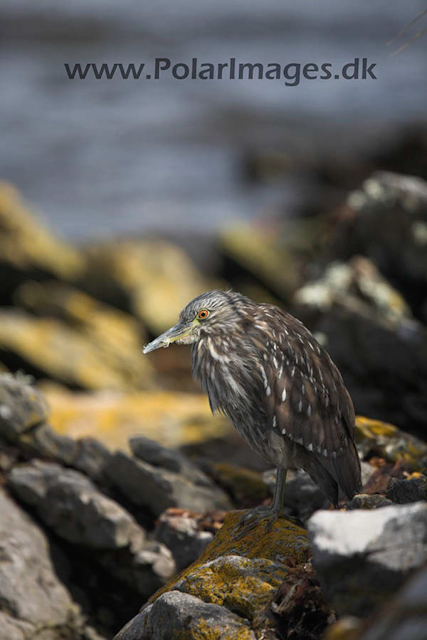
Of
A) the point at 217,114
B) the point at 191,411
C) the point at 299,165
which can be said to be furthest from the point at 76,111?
the point at 191,411

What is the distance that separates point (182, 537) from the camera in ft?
21.0

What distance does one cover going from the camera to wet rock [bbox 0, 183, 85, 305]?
737 inches

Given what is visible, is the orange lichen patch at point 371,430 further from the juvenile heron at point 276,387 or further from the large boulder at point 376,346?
the large boulder at point 376,346

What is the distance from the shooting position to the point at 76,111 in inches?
1284

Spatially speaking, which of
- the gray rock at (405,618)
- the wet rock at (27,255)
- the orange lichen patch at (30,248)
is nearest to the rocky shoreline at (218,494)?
the gray rock at (405,618)

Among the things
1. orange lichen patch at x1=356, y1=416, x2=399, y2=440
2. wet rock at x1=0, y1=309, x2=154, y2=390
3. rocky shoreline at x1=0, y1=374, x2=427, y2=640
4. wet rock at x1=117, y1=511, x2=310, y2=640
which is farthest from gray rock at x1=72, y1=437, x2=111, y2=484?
wet rock at x1=0, y1=309, x2=154, y2=390

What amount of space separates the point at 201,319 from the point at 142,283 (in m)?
14.5

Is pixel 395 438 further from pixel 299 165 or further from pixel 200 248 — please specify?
pixel 299 165

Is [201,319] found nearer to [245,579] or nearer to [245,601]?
[245,579]

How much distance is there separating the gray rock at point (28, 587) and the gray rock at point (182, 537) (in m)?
1.05

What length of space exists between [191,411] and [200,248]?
13584mm

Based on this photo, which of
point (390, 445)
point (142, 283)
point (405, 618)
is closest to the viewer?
point (405, 618)

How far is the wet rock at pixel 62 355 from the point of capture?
14883 mm

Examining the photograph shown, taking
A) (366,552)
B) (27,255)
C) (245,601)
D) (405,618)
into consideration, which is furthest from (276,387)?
(27,255)
